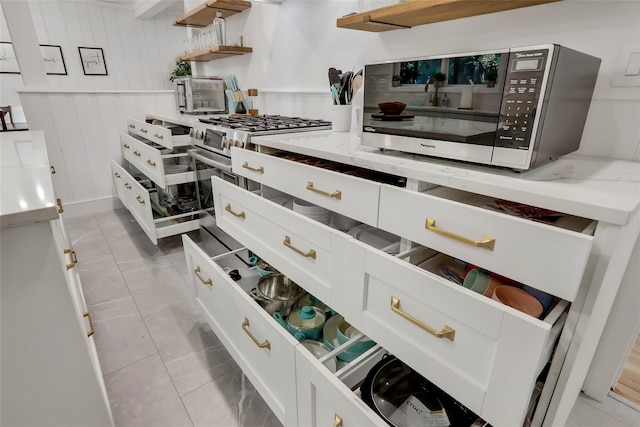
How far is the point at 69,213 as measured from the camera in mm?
3068

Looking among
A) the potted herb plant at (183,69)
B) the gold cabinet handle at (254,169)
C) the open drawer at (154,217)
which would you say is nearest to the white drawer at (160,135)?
the open drawer at (154,217)

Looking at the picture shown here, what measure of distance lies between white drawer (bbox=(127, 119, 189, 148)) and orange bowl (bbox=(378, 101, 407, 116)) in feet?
5.23

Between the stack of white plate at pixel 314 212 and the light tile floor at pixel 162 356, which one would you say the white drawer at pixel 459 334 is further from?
the light tile floor at pixel 162 356

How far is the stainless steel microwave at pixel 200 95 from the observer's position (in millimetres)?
2727

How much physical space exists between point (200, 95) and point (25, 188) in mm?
2270

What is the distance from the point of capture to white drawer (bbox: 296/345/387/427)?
737 mm

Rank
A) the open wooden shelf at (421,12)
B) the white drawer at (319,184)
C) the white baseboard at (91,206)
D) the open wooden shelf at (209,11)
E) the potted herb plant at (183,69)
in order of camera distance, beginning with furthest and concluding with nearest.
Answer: the potted herb plant at (183,69)
the white baseboard at (91,206)
the open wooden shelf at (209,11)
the open wooden shelf at (421,12)
the white drawer at (319,184)

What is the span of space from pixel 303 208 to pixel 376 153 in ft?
1.22

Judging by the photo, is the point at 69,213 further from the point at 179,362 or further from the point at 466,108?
the point at 466,108

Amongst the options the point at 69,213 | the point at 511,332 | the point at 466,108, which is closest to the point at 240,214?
the point at 466,108

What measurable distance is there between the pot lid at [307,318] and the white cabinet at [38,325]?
65cm

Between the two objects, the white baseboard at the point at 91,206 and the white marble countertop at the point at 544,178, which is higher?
the white marble countertop at the point at 544,178

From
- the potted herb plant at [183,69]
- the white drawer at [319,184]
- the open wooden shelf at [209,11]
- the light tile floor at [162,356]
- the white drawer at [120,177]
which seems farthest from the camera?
the potted herb plant at [183,69]

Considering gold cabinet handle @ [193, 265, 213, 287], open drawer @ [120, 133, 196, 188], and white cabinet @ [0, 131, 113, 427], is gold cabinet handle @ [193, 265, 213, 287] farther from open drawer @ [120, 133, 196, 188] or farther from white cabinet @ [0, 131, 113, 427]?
open drawer @ [120, 133, 196, 188]
